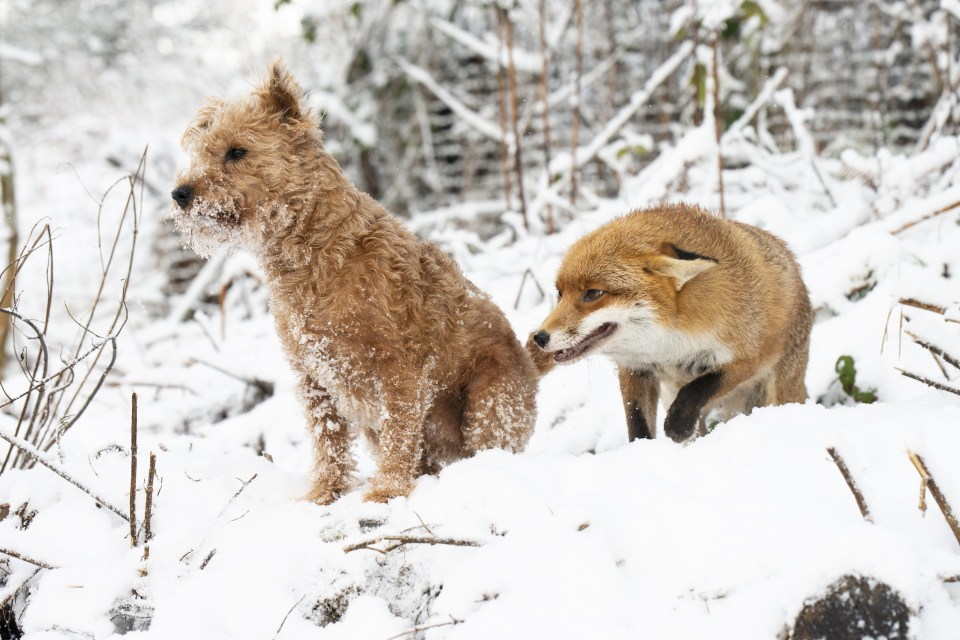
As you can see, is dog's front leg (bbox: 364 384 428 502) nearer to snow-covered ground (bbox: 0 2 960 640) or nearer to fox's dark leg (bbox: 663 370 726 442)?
snow-covered ground (bbox: 0 2 960 640)

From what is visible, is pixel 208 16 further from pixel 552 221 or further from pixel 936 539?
pixel 936 539

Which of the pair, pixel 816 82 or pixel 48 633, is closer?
pixel 48 633

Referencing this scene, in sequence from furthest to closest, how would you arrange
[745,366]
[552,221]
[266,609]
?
[552,221]
[745,366]
[266,609]

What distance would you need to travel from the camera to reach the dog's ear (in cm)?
339

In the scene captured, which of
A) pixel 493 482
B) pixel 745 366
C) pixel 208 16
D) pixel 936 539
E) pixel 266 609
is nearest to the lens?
pixel 936 539

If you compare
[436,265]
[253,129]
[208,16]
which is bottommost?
[436,265]

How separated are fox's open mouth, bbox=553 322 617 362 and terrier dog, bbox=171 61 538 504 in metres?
0.25

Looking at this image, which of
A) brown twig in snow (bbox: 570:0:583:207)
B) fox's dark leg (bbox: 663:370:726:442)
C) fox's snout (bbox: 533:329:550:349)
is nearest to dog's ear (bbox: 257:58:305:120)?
fox's snout (bbox: 533:329:550:349)

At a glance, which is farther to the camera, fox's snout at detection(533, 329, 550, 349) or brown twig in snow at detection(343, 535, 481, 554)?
fox's snout at detection(533, 329, 550, 349)

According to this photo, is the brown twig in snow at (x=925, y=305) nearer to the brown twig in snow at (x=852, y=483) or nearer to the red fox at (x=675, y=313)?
the red fox at (x=675, y=313)

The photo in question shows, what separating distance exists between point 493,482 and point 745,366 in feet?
5.55

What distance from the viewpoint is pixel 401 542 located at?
238 centimetres

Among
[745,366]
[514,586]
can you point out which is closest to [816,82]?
[745,366]

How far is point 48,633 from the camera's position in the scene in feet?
7.89
